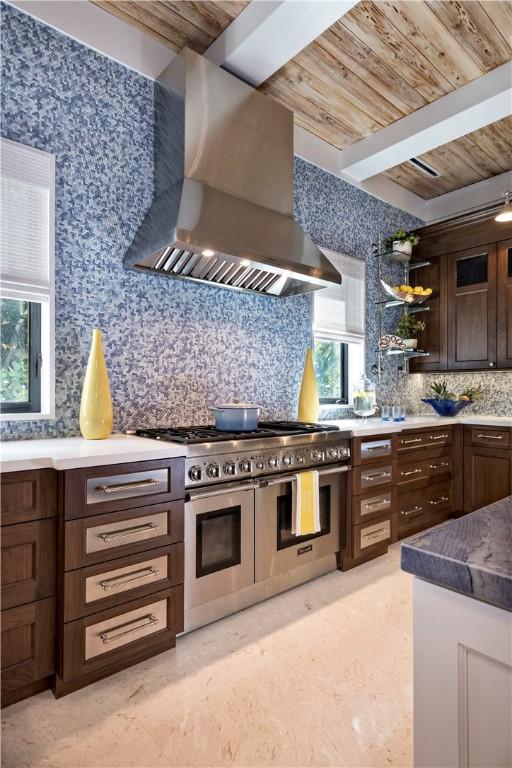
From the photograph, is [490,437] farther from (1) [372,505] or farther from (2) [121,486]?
(2) [121,486]

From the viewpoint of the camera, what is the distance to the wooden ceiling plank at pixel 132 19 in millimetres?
2236

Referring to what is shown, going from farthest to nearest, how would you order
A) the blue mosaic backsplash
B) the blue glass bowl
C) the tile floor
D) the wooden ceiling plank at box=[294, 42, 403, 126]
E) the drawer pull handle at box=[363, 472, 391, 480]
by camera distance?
the blue glass bowl → the drawer pull handle at box=[363, 472, 391, 480] → the wooden ceiling plank at box=[294, 42, 403, 126] → the blue mosaic backsplash → the tile floor

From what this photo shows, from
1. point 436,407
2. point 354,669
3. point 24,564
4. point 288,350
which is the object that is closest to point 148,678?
point 24,564

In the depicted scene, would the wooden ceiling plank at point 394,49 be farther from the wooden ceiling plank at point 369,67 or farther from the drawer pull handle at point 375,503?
the drawer pull handle at point 375,503

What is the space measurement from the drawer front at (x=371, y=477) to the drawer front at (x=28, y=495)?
1.81 meters

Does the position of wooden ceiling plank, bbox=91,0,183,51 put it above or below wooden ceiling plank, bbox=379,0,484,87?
below

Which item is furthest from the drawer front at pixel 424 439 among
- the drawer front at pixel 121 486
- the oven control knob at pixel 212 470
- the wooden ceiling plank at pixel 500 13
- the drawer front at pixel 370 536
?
the wooden ceiling plank at pixel 500 13

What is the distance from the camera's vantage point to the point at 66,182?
7.15ft

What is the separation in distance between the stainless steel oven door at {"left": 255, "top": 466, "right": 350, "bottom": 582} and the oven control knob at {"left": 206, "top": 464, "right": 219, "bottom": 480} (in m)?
Answer: 0.31

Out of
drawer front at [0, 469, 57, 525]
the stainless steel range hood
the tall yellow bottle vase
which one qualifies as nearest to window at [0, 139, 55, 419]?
the tall yellow bottle vase

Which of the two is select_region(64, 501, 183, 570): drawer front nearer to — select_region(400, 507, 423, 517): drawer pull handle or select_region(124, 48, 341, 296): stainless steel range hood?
select_region(124, 48, 341, 296): stainless steel range hood

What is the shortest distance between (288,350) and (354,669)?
6.71 ft

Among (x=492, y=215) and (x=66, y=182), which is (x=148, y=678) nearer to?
(x=66, y=182)

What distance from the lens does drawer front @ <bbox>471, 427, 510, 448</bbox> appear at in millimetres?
3453
